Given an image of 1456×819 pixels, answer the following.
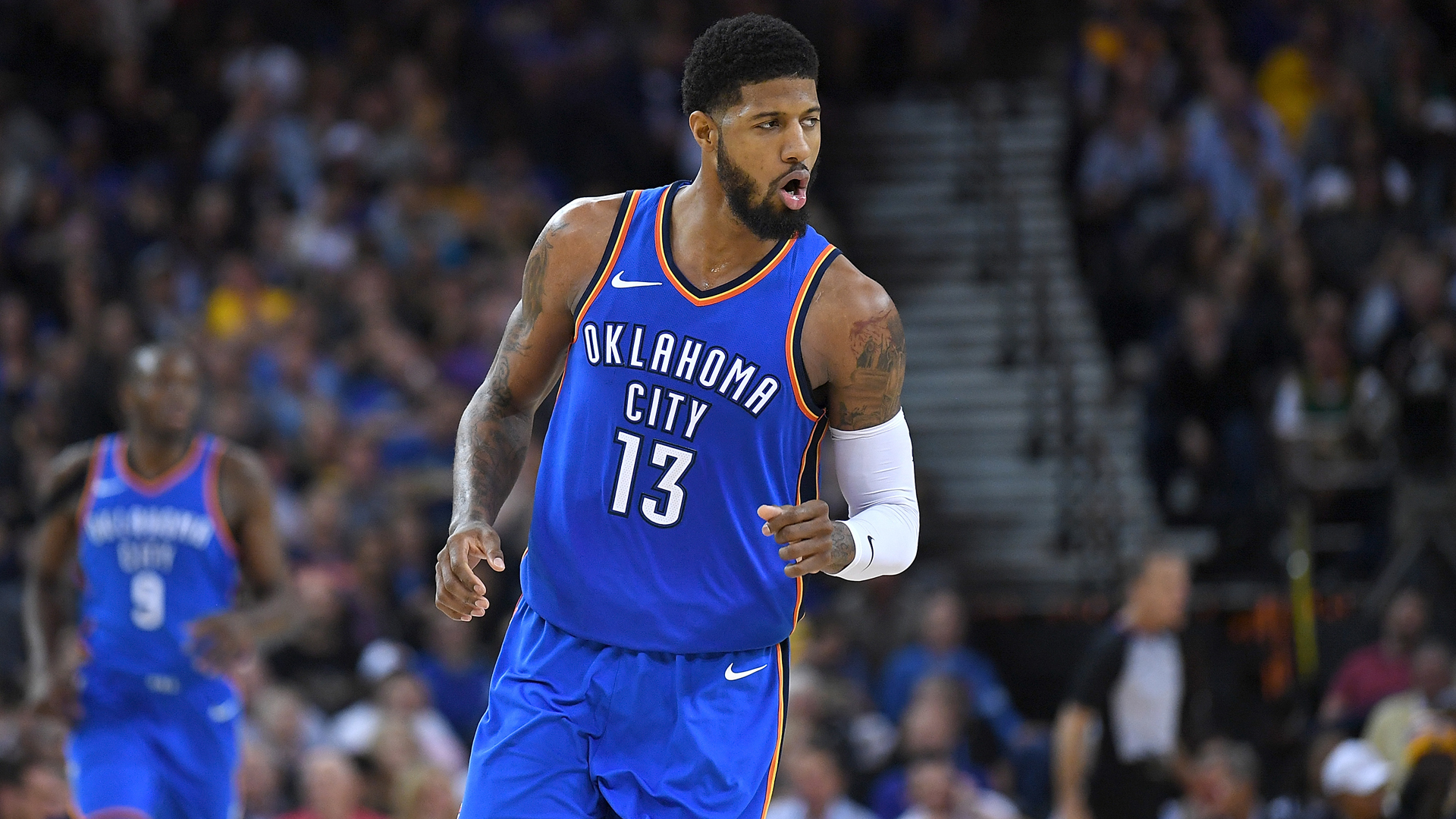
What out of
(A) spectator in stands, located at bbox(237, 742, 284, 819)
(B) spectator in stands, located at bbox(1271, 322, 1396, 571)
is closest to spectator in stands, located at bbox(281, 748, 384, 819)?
(A) spectator in stands, located at bbox(237, 742, 284, 819)

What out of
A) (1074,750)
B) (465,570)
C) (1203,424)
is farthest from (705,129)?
(1203,424)

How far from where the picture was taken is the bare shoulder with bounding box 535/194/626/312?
4.39m

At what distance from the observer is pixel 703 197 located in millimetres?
4398

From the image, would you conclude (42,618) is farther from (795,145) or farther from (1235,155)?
(1235,155)

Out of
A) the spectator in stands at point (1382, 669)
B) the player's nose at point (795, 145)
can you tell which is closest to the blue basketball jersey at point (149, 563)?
the player's nose at point (795, 145)

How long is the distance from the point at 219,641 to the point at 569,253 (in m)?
3.19

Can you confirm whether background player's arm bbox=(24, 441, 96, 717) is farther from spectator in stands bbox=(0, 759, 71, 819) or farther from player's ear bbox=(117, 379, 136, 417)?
spectator in stands bbox=(0, 759, 71, 819)

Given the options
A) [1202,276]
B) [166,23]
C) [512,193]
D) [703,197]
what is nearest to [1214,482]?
[1202,276]

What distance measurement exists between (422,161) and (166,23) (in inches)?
125

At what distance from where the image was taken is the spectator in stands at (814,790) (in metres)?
9.72

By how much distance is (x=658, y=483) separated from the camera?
13.7 ft

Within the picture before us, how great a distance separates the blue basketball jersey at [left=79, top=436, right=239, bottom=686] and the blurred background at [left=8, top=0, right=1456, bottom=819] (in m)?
1.67

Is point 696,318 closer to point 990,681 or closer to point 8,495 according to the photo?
point 990,681

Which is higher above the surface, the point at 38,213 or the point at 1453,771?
the point at 38,213
